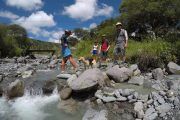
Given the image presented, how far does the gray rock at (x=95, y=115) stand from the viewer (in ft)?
33.3

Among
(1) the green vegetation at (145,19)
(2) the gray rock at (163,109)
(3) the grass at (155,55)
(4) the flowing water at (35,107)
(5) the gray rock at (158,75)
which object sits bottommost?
(4) the flowing water at (35,107)

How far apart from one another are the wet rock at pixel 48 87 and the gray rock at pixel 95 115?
4.01m

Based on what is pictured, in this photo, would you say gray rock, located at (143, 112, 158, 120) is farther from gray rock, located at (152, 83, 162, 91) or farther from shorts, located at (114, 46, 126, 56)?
shorts, located at (114, 46, 126, 56)

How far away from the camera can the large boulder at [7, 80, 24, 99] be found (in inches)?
565

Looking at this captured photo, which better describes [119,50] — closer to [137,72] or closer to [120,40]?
[120,40]

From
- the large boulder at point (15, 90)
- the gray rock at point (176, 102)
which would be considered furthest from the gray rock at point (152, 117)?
the large boulder at point (15, 90)

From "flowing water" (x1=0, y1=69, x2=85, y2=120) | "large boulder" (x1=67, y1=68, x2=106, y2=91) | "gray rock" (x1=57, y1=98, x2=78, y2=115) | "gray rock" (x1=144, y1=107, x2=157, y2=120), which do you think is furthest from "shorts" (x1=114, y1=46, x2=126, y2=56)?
"gray rock" (x1=144, y1=107, x2=157, y2=120)

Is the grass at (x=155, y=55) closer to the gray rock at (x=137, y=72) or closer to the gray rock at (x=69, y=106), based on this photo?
the gray rock at (x=137, y=72)

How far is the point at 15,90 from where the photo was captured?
14.5m

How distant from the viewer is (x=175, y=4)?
3825 centimetres

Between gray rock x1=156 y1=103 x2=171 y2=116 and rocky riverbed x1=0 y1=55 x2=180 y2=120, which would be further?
rocky riverbed x1=0 y1=55 x2=180 y2=120

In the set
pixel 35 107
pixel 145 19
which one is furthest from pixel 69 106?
pixel 145 19

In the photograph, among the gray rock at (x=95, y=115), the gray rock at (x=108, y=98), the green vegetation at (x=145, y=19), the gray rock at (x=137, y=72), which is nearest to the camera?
the gray rock at (x=95, y=115)

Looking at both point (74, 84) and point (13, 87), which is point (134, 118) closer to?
point (74, 84)
